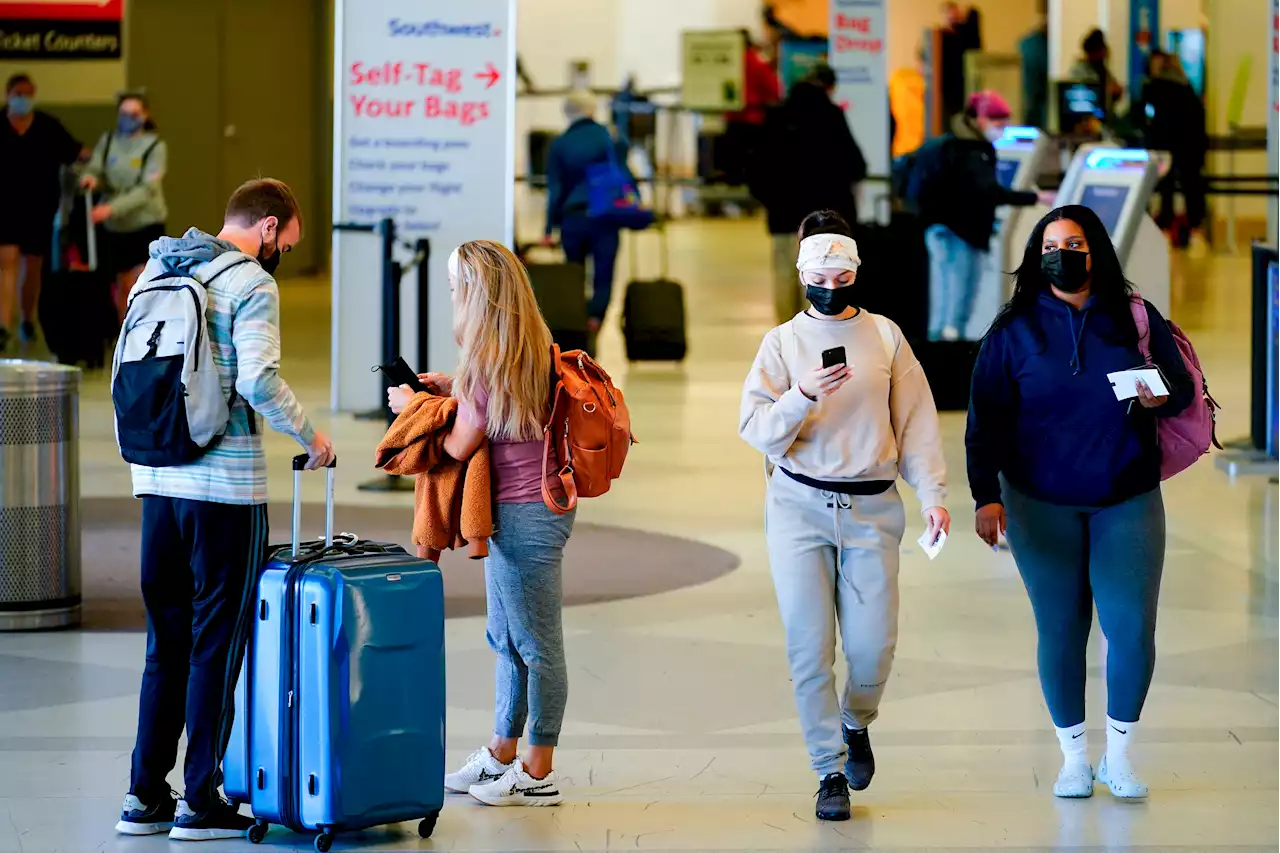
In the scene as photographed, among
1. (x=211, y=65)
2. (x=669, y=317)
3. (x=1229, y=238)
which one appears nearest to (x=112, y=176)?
(x=669, y=317)

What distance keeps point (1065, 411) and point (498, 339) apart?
1498mm

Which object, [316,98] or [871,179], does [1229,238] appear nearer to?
[871,179]

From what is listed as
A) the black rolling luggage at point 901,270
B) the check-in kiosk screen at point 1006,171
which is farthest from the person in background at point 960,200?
the check-in kiosk screen at point 1006,171

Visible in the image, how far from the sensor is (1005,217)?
680 inches

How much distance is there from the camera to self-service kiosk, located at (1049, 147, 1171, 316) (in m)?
12.6

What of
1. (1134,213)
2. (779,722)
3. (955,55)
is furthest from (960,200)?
(955,55)

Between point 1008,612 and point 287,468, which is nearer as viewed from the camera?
point 1008,612

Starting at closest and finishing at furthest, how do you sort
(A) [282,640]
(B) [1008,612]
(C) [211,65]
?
(A) [282,640] < (B) [1008,612] < (C) [211,65]

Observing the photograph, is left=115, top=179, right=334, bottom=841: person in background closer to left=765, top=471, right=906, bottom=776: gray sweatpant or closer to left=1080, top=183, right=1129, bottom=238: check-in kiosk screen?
left=765, top=471, right=906, bottom=776: gray sweatpant

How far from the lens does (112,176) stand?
17.1 meters

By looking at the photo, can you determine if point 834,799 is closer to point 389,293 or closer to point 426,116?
point 389,293

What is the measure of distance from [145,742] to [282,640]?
0.51 m

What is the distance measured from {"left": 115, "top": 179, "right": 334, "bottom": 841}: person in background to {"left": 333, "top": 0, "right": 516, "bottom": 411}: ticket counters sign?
8.71 meters

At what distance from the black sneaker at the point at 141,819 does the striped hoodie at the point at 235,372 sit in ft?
2.66
